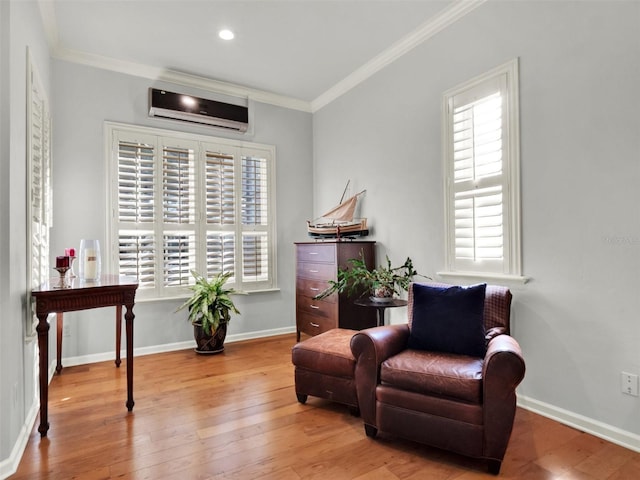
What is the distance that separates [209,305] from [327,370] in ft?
5.65

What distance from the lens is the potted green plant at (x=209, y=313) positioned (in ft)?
12.4

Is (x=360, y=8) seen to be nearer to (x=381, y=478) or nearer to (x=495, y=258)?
(x=495, y=258)

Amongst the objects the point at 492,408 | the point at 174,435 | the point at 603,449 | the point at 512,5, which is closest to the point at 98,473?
the point at 174,435

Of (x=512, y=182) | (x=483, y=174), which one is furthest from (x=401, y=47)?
(x=512, y=182)

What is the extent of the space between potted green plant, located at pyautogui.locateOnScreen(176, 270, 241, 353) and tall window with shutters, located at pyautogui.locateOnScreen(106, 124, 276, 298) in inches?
12.9

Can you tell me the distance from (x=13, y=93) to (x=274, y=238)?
9.76 feet

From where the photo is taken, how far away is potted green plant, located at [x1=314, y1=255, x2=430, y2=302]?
3.22 meters

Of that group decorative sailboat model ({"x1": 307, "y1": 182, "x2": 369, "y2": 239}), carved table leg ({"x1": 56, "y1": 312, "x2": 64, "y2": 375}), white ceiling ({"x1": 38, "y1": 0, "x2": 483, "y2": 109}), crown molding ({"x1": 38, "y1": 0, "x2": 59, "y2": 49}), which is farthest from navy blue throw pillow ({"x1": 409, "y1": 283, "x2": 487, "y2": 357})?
crown molding ({"x1": 38, "y1": 0, "x2": 59, "y2": 49})

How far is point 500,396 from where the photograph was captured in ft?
5.89

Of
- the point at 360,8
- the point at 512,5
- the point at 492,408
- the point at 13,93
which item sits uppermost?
the point at 360,8

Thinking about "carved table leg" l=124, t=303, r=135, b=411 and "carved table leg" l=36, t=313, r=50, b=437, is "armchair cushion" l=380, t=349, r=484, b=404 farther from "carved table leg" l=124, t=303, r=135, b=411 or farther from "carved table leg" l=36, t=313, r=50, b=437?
"carved table leg" l=36, t=313, r=50, b=437

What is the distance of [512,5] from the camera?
260 cm

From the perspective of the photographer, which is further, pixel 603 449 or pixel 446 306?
pixel 446 306

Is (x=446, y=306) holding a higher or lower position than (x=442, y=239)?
lower
